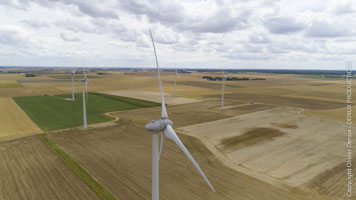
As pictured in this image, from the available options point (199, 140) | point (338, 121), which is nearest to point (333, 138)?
point (338, 121)

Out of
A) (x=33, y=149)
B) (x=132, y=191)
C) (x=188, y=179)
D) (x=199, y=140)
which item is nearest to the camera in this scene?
(x=132, y=191)

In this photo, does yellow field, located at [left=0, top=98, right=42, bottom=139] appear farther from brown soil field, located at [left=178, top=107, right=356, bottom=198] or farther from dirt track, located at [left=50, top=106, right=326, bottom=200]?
brown soil field, located at [left=178, top=107, right=356, bottom=198]

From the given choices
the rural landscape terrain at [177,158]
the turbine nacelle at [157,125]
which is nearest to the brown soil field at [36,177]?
the rural landscape terrain at [177,158]

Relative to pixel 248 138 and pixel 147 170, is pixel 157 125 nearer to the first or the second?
pixel 147 170

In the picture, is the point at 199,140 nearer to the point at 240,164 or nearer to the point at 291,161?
the point at 240,164

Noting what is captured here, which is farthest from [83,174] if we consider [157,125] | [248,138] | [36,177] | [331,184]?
[331,184]

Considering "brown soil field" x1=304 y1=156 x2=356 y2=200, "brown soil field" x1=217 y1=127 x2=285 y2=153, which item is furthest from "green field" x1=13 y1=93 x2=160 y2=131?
"brown soil field" x1=304 y1=156 x2=356 y2=200

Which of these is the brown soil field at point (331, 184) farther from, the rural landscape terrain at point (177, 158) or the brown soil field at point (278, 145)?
the brown soil field at point (278, 145)
